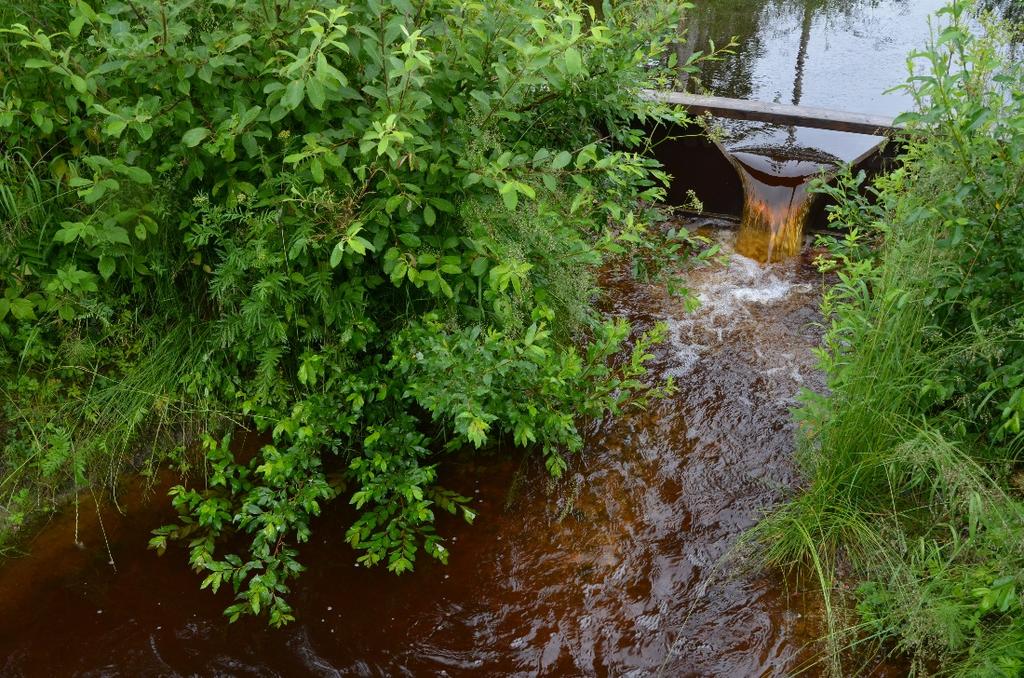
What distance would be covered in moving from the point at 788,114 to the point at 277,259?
481 centimetres

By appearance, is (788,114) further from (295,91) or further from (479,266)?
(295,91)

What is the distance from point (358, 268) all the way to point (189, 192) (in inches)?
32.4

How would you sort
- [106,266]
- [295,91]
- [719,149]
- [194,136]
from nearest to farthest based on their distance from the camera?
[295,91] < [194,136] < [106,266] < [719,149]

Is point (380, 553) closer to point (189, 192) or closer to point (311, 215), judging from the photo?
point (311, 215)

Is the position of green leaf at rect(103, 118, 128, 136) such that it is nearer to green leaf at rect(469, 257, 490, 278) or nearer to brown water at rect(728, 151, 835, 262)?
green leaf at rect(469, 257, 490, 278)

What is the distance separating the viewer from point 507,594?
124 inches

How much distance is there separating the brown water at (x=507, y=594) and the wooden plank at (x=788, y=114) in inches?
131

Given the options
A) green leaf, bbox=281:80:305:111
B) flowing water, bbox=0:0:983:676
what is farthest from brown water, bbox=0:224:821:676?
green leaf, bbox=281:80:305:111

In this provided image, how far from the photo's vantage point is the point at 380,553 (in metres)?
3.10

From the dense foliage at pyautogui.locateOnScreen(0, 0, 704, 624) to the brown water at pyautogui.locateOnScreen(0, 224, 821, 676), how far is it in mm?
149

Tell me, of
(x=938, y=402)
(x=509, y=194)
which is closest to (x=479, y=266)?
(x=509, y=194)

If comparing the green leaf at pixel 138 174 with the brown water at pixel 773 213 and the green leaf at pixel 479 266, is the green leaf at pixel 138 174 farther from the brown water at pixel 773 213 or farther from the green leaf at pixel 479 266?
the brown water at pixel 773 213

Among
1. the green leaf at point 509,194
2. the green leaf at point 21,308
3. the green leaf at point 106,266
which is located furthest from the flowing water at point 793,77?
the green leaf at point 21,308

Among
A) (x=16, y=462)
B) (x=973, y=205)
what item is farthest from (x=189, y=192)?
(x=973, y=205)
